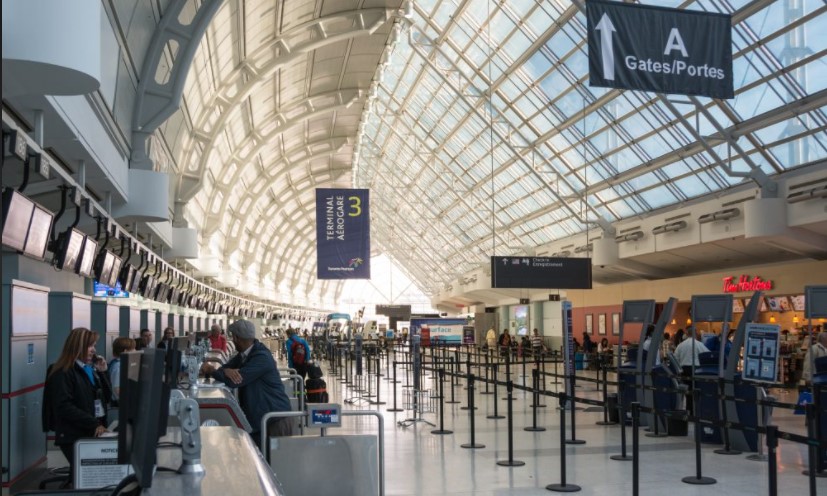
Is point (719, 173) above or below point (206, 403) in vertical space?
above

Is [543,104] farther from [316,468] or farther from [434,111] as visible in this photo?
[316,468]

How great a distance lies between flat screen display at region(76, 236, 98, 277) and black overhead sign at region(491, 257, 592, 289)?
15231 millimetres

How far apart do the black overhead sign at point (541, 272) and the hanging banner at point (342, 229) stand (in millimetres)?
4138

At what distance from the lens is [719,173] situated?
78.5 ft

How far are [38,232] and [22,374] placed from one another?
2.28 m

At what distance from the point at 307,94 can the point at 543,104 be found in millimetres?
9990

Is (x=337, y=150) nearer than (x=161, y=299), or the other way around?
(x=161, y=299)

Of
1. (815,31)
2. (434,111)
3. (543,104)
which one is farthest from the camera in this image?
(434,111)

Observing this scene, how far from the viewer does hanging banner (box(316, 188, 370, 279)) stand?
82.0 ft

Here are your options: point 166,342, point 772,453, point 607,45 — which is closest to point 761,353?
point 607,45

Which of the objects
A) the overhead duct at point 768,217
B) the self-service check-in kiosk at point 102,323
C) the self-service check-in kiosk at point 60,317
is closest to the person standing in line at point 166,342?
the self-service check-in kiosk at point 102,323

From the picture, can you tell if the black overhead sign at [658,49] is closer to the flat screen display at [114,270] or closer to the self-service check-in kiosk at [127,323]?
the flat screen display at [114,270]

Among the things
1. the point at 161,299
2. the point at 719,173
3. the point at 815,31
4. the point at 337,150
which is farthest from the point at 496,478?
the point at 337,150

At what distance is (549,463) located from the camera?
10.0m
